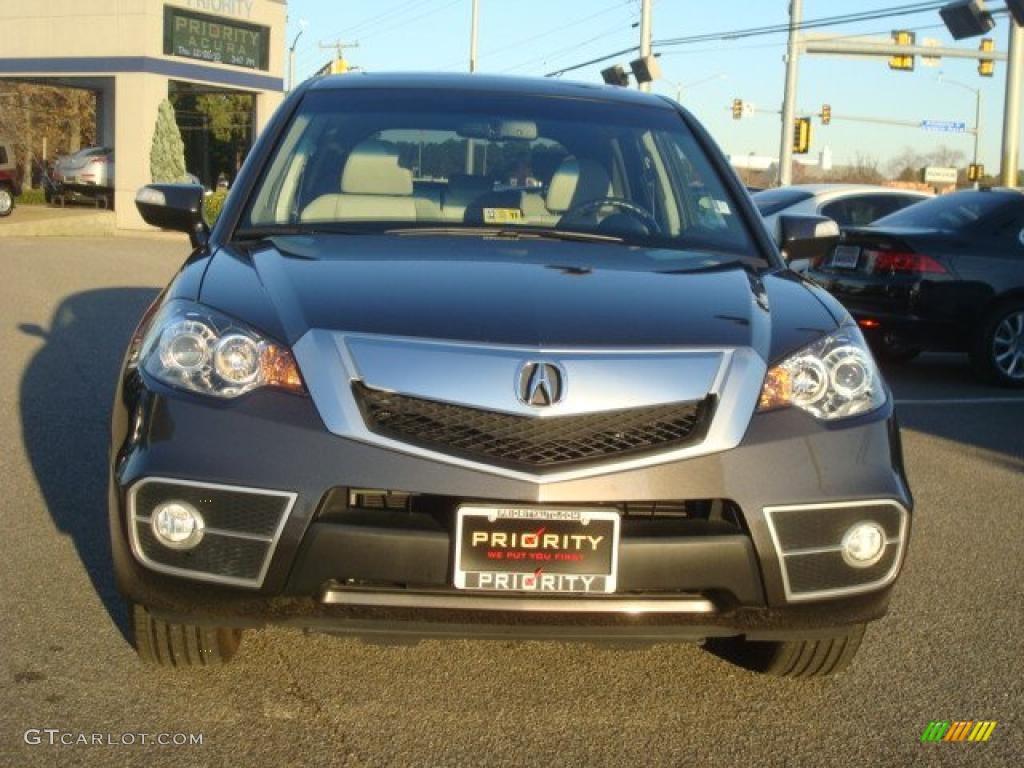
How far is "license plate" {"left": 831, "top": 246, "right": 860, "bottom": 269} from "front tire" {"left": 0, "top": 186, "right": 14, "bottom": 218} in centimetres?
2700

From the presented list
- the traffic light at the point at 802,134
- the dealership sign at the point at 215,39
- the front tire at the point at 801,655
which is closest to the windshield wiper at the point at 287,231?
the front tire at the point at 801,655

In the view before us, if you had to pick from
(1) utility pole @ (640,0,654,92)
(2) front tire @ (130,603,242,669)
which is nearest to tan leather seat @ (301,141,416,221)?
A: (2) front tire @ (130,603,242,669)

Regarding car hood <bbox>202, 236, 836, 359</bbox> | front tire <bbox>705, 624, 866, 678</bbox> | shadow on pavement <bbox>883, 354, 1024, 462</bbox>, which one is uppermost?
car hood <bbox>202, 236, 836, 359</bbox>

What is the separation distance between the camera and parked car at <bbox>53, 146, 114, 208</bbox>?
39.7 m

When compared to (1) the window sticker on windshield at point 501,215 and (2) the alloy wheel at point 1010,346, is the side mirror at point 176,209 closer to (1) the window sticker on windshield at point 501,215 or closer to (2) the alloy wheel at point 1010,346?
(1) the window sticker on windshield at point 501,215

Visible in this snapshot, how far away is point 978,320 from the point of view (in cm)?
1034

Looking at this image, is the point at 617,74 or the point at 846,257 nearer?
the point at 846,257

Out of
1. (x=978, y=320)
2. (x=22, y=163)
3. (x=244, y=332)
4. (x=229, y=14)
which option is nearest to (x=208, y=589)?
(x=244, y=332)

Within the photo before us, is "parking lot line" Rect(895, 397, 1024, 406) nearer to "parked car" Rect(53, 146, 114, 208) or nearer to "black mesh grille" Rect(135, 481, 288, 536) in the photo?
"black mesh grille" Rect(135, 481, 288, 536)

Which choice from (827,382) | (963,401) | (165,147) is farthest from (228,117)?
(827,382)

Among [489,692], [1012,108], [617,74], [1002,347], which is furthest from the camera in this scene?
[617,74]

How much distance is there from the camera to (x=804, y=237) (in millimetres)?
4762

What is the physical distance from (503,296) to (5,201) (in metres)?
33.0

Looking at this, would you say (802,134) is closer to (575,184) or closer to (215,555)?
(575,184)
